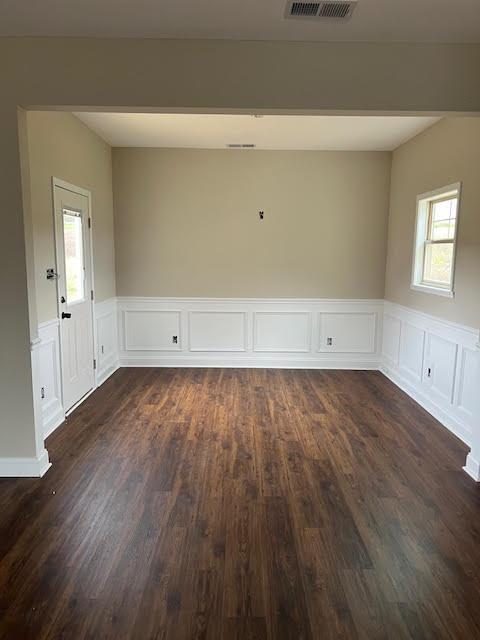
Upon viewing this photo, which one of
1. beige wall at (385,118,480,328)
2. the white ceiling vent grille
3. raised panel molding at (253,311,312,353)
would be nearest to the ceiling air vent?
the white ceiling vent grille

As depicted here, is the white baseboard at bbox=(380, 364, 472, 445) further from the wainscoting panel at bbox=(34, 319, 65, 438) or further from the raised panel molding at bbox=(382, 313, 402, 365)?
the wainscoting panel at bbox=(34, 319, 65, 438)

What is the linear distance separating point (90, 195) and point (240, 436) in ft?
9.86

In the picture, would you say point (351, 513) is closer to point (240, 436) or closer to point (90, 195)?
point (240, 436)

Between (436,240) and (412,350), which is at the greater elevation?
A: (436,240)

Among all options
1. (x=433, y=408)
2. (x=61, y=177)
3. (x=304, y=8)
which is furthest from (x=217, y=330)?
(x=304, y=8)

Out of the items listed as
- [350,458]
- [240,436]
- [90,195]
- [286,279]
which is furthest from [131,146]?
[350,458]

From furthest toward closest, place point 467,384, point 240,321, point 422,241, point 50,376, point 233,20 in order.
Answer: point 240,321, point 422,241, point 50,376, point 467,384, point 233,20

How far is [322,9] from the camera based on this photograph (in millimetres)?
2160

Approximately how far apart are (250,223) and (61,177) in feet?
7.87

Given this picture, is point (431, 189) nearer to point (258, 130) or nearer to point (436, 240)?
point (436, 240)

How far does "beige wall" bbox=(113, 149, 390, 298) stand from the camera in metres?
5.27

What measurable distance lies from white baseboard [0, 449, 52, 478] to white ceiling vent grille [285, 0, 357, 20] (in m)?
3.14

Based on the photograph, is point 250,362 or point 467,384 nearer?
point 467,384

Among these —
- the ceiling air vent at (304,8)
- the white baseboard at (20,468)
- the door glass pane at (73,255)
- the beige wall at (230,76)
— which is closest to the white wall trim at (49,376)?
the white baseboard at (20,468)
